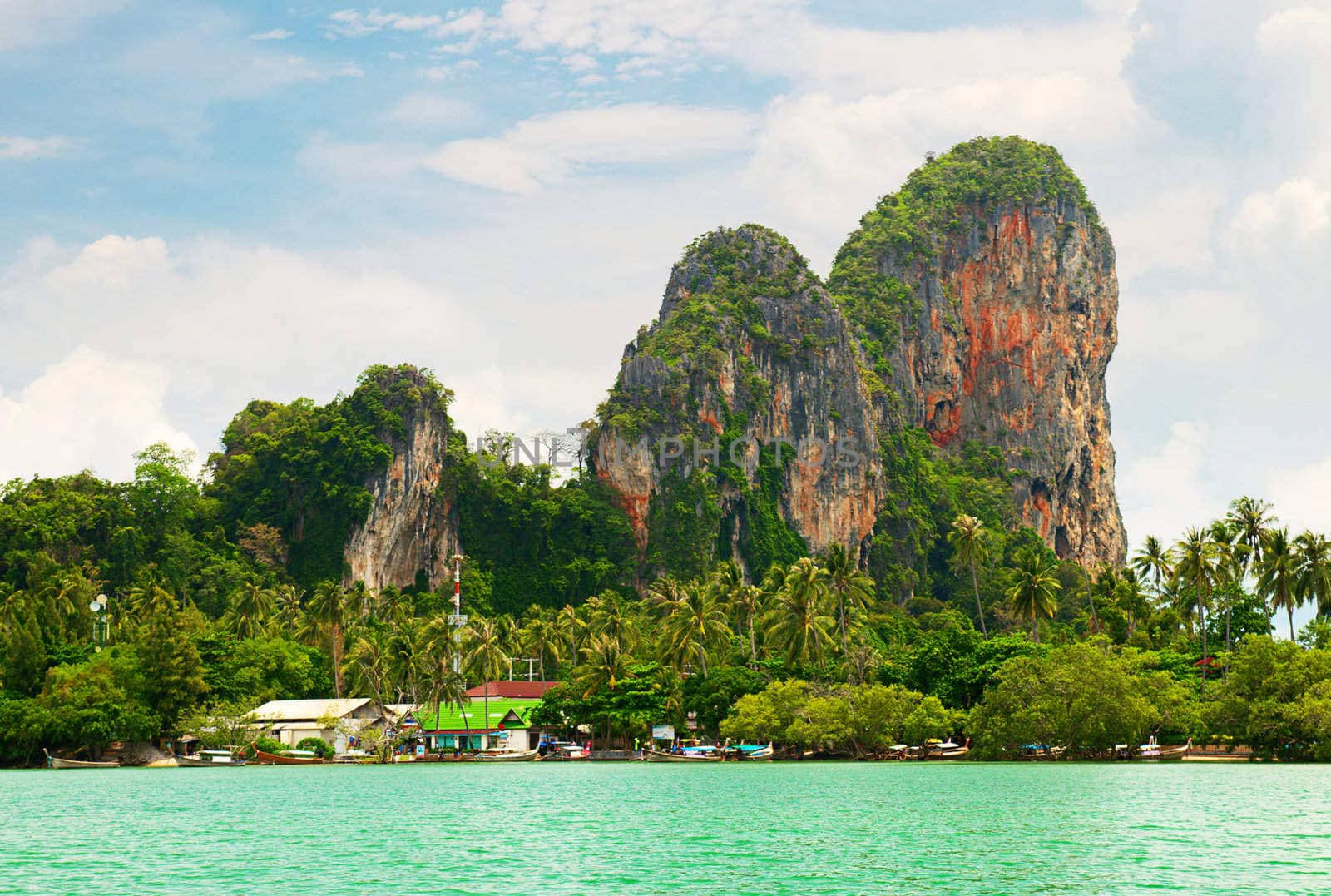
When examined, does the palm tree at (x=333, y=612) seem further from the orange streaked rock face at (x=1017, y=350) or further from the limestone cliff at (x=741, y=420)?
the orange streaked rock face at (x=1017, y=350)

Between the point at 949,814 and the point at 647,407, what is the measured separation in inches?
3803

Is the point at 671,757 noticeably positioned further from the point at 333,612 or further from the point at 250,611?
the point at 250,611

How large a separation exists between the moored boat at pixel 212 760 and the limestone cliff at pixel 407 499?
1718 inches

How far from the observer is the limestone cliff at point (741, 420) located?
135 meters

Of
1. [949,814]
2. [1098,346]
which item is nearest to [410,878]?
[949,814]

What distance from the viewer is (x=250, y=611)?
98500 mm

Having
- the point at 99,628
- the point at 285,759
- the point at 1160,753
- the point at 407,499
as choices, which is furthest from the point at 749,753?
the point at 407,499

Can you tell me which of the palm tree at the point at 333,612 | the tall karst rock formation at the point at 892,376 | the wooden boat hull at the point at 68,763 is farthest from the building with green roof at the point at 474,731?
the tall karst rock formation at the point at 892,376

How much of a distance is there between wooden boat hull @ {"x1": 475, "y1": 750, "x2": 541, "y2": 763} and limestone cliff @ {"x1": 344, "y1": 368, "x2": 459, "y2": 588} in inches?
1592

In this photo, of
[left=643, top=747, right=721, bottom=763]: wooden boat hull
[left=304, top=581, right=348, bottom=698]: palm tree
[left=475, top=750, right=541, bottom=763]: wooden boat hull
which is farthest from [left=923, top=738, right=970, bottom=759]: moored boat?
[left=304, top=581, right=348, bottom=698]: palm tree

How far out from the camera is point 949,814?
41562mm

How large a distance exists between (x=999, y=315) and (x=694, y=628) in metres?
96.6

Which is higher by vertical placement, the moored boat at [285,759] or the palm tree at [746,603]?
the palm tree at [746,603]

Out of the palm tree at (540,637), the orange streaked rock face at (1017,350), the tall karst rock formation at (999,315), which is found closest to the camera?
the palm tree at (540,637)
